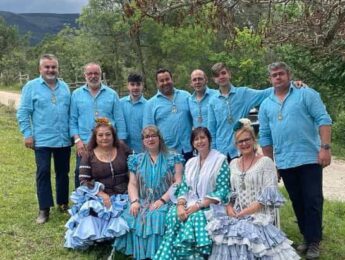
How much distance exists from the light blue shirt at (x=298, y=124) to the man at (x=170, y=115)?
109 cm

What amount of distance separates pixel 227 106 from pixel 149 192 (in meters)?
1.14

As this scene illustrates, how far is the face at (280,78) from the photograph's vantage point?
469 centimetres

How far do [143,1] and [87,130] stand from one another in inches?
95.8

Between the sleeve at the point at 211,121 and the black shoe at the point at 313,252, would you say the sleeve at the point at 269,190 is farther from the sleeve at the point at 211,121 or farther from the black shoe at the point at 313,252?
the sleeve at the point at 211,121

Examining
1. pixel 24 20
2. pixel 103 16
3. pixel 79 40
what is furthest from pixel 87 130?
pixel 24 20

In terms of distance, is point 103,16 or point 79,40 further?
point 79,40

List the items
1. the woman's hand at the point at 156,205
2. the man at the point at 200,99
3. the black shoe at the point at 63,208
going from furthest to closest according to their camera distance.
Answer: the black shoe at the point at 63,208 < the man at the point at 200,99 < the woman's hand at the point at 156,205

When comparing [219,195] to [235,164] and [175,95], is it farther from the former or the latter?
[175,95]

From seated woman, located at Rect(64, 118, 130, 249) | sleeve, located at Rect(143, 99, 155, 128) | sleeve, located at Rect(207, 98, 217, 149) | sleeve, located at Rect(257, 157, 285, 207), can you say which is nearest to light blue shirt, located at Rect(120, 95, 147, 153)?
sleeve, located at Rect(143, 99, 155, 128)

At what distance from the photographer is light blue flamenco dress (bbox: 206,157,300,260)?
4145mm

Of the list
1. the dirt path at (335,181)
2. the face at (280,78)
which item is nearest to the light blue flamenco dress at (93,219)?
the face at (280,78)

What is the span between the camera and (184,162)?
510cm

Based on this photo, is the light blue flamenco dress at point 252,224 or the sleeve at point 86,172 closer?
the light blue flamenco dress at point 252,224

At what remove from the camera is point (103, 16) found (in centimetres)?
2002
